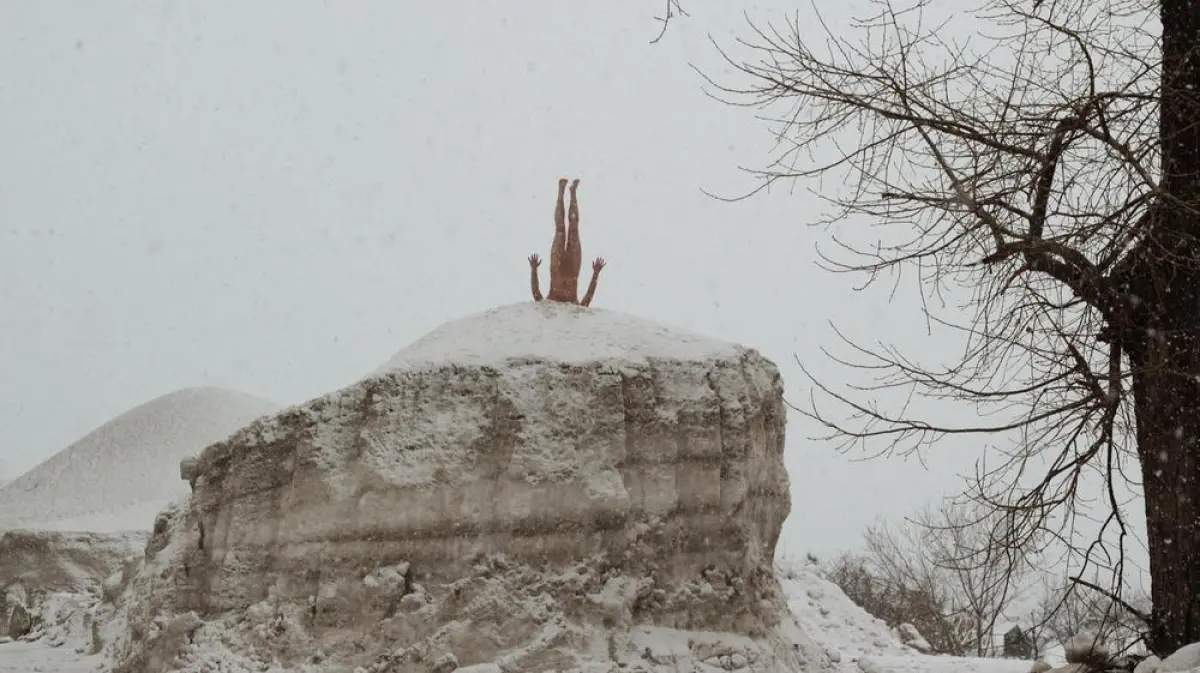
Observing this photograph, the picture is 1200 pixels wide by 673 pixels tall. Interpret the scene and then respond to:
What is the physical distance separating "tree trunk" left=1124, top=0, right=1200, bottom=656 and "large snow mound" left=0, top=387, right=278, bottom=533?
21598mm

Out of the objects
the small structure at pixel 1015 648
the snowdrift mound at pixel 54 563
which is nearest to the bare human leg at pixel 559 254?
the small structure at pixel 1015 648

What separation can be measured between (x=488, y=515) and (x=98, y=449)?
906 inches

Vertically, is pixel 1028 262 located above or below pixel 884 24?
below

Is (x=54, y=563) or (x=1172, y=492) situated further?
(x=54, y=563)

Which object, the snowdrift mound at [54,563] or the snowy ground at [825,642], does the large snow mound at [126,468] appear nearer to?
the snowdrift mound at [54,563]

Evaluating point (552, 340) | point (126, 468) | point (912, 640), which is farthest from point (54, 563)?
point (552, 340)

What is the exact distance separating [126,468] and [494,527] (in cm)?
2165

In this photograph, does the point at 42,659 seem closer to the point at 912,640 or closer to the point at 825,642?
the point at 825,642

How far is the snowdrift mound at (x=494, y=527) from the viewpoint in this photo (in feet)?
31.3

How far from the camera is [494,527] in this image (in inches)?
384

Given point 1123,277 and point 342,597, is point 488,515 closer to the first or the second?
point 342,597

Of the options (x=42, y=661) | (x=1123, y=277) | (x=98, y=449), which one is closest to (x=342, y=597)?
(x=1123, y=277)

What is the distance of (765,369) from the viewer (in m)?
11.4

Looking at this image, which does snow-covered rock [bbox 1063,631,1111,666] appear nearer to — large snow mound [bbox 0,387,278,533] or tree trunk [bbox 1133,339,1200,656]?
tree trunk [bbox 1133,339,1200,656]
